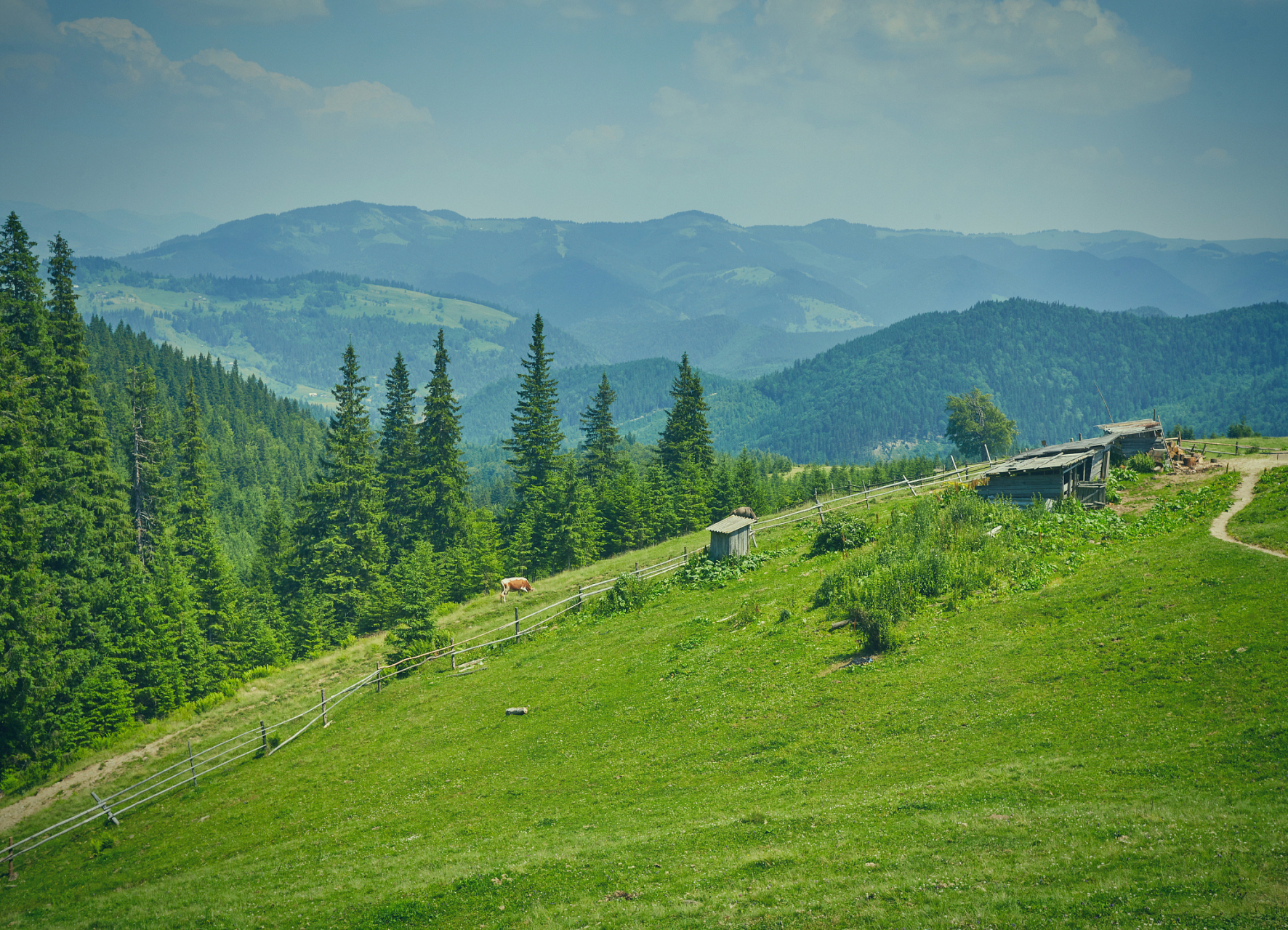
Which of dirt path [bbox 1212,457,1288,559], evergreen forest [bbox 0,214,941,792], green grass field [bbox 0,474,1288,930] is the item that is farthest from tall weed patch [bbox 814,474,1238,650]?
evergreen forest [bbox 0,214,941,792]

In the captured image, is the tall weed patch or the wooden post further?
the wooden post

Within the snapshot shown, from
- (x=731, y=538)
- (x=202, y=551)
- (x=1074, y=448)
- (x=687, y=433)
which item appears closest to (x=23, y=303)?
(x=202, y=551)

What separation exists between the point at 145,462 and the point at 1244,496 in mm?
73386

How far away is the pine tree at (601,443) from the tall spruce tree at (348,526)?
23611mm

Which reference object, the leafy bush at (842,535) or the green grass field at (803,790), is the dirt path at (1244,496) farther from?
the leafy bush at (842,535)

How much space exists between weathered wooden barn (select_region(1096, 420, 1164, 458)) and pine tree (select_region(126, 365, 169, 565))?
7135cm

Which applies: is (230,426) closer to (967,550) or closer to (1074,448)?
(1074,448)

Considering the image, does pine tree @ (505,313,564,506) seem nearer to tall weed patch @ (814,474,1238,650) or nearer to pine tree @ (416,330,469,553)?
pine tree @ (416,330,469,553)

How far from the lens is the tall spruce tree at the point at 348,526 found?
6284 cm

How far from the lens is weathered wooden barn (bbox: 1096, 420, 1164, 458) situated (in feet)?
159

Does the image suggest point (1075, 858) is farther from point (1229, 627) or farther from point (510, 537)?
point (510, 537)

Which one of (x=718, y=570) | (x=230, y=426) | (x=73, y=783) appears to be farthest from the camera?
(x=230, y=426)

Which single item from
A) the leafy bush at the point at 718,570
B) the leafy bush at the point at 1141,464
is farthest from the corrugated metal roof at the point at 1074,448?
the leafy bush at the point at 718,570

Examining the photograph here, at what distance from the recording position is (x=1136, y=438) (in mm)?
49125
